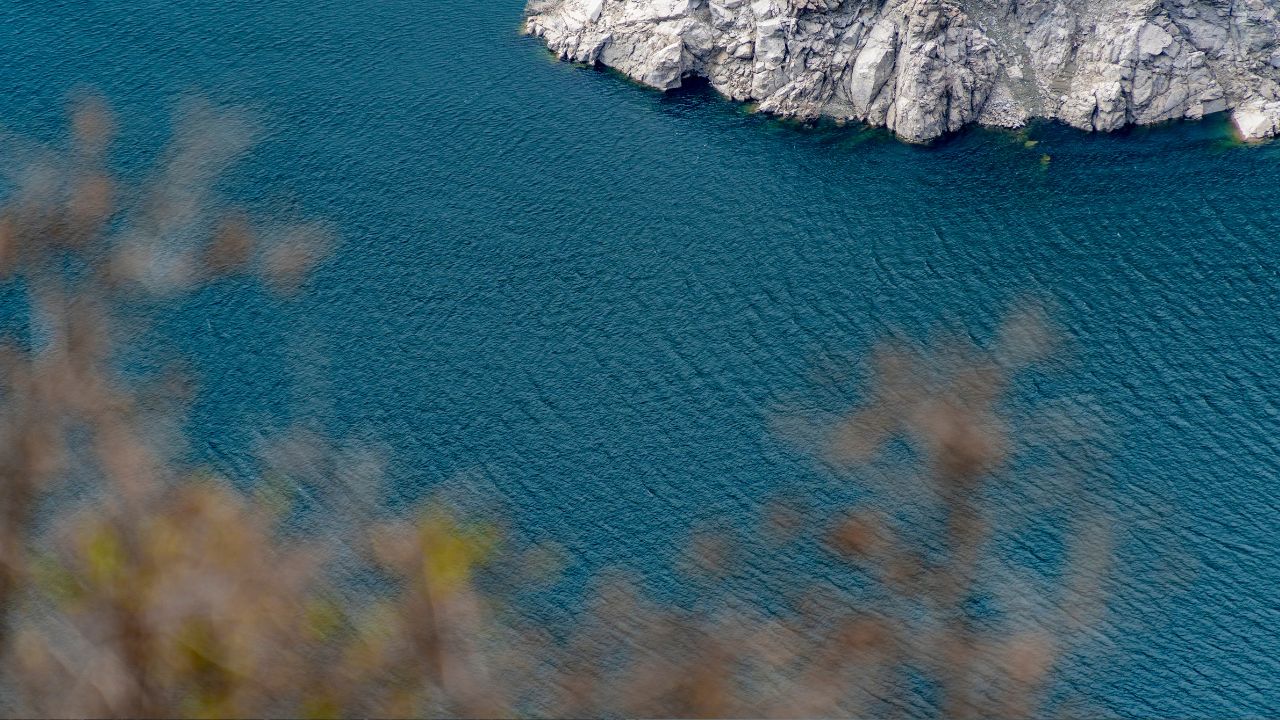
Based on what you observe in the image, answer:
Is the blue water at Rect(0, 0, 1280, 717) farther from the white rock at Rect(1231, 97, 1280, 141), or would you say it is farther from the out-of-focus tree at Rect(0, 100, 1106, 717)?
the out-of-focus tree at Rect(0, 100, 1106, 717)

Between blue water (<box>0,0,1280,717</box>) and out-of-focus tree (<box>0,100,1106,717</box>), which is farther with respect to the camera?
blue water (<box>0,0,1280,717</box>)

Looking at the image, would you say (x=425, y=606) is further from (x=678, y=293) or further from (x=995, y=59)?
(x=995, y=59)

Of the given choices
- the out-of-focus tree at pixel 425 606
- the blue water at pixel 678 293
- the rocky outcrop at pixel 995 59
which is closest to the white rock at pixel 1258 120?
the rocky outcrop at pixel 995 59

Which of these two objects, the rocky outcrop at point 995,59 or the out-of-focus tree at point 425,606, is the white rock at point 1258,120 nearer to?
the rocky outcrop at point 995,59

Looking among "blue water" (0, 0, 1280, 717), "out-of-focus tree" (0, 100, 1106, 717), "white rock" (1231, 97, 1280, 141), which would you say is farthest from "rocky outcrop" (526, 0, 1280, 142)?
"out-of-focus tree" (0, 100, 1106, 717)

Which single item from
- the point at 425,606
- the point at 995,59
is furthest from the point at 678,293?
the point at 995,59
